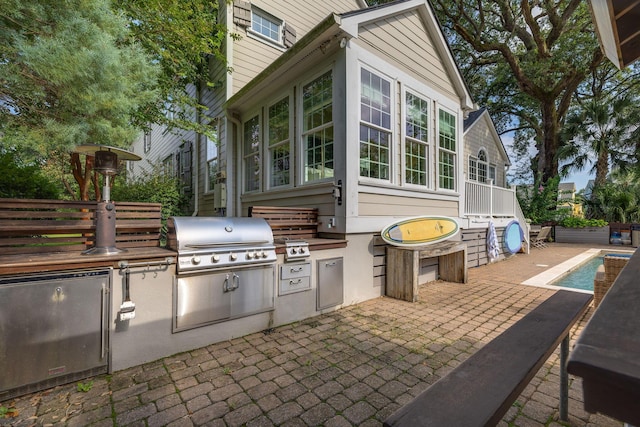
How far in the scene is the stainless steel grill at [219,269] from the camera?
3.02 meters

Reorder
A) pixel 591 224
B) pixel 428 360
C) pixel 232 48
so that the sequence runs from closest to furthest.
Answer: pixel 428 360
pixel 232 48
pixel 591 224

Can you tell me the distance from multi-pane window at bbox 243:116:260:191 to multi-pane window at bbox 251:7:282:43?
2.83m

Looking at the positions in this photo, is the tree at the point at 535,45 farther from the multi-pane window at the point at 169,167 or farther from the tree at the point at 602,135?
the multi-pane window at the point at 169,167

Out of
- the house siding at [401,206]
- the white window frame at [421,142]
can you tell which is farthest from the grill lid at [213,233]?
the white window frame at [421,142]

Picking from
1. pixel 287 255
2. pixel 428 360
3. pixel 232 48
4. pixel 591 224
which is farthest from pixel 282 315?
pixel 591 224

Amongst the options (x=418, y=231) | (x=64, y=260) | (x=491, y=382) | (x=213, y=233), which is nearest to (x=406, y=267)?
(x=418, y=231)

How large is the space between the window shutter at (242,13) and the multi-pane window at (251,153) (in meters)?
2.59

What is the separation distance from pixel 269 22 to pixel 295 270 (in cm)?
770

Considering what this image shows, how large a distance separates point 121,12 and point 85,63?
2057mm

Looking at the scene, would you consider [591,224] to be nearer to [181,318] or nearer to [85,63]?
[181,318]

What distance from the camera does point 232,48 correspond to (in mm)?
7469

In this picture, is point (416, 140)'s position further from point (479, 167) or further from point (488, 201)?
point (479, 167)

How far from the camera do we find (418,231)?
530 centimetres

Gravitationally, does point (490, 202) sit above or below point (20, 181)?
below
